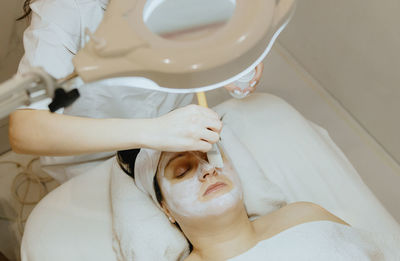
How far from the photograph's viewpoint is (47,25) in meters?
1.06

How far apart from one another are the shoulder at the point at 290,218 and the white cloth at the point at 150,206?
0.43 ft

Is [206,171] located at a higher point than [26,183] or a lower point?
higher

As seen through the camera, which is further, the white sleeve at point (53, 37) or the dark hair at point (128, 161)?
the dark hair at point (128, 161)

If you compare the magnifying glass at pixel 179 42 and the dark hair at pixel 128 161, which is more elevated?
the magnifying glass at pixel 179 42

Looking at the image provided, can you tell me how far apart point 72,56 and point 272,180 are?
83cm

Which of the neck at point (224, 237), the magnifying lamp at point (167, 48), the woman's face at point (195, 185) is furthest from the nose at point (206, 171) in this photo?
the magnifying lamp at point (167, 48)

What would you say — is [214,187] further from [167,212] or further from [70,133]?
[70,133]

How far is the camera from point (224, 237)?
3.69 feet

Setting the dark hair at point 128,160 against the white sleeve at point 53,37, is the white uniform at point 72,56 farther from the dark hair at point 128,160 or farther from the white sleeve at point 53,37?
the dark hair at point 128,160

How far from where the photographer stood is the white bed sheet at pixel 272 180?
51.8 inches

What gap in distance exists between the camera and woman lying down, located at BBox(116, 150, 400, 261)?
1066 mm

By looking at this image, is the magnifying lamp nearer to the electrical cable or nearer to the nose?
the nose

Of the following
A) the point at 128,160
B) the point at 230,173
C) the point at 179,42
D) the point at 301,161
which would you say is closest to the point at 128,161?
the point at 128,160

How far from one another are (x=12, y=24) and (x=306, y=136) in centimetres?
128
